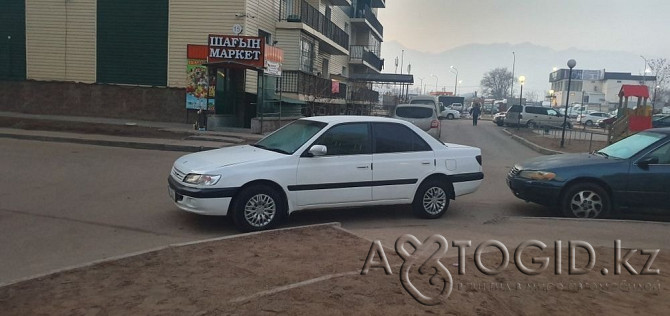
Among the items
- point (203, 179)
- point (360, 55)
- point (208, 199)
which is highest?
point (360, 55)

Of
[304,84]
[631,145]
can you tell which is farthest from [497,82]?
[631,145]

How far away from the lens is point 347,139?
771cm

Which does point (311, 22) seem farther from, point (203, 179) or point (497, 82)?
point (497, 82)

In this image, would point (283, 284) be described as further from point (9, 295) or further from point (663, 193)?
point (663, 193)

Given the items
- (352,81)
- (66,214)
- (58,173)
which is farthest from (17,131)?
(352,81)

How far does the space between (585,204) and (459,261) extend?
4.00 metres

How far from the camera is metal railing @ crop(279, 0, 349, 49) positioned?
91.0ft

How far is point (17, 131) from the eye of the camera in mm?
17422

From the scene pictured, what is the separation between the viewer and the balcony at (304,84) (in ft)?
85.4

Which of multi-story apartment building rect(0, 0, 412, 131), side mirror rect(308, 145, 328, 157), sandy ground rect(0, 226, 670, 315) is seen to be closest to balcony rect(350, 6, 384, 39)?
multi-story apartment building rect(0, 0, 412, 131)

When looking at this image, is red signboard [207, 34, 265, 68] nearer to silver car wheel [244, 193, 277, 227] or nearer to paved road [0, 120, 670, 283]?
paved road [0, 120, 670, 283]

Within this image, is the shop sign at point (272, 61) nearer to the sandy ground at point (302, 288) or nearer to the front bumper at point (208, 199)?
the front bumper at point (208, 199)

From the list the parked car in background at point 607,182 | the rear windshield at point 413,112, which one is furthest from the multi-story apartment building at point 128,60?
the parked car in background at point 607,182

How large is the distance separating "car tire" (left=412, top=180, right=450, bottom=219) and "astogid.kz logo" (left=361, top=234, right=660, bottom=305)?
1540mm
